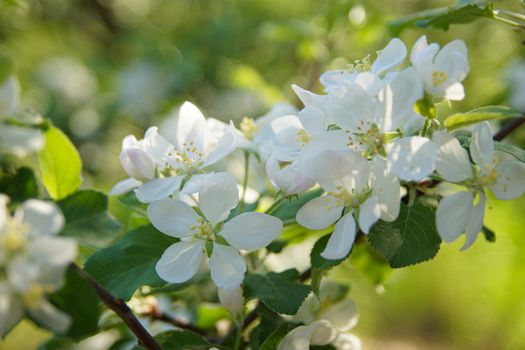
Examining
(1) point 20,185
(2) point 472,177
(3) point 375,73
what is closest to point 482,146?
(2) point 472,177

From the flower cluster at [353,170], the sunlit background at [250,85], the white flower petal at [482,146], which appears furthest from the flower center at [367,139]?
the sunlit background at [250,85]

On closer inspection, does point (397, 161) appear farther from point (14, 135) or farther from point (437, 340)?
point (437, 340)

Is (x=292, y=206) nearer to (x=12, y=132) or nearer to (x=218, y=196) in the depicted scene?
(x=218, y=196)

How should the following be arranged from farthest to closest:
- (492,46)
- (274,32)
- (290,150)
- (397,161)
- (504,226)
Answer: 1. (492,46)
2. (504,226)
3. (274,32)
4. (290,150)
5. (397,161)

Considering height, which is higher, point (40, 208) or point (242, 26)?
point (40, 208)

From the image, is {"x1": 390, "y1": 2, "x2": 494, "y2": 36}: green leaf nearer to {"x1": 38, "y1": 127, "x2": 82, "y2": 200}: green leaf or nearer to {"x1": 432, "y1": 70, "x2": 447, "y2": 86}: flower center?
{"x1": 432, "y1": 70, "x2": 447, "y2": 86}: flower center

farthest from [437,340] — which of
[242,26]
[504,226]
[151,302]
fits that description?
[151,302]
